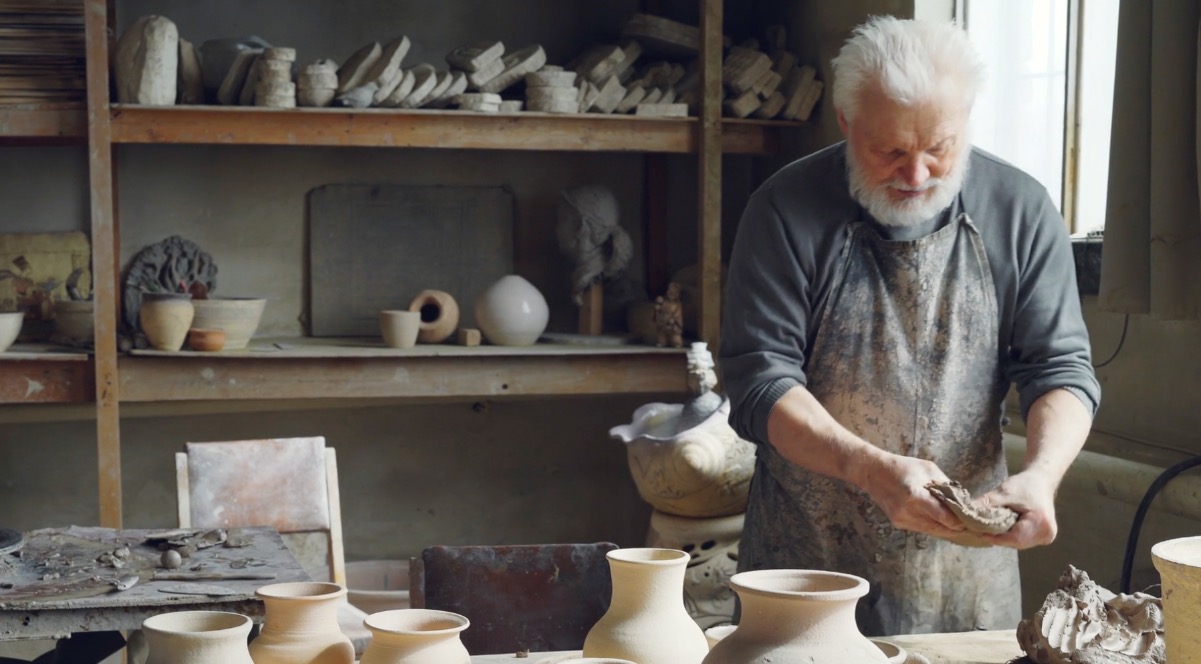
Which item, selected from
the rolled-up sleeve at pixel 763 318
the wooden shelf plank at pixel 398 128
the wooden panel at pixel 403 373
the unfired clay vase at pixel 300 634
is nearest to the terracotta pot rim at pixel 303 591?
the unfired clay vase at pixel 300 634

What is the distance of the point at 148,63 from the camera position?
430 cm

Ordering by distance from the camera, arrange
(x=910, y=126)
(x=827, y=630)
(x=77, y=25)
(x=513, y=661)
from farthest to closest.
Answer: (x=77, y=25)
(x=910, y=126)
(x=513, y=661)
(x=827, y=630)

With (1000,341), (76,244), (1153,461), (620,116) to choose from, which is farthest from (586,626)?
(76,244)

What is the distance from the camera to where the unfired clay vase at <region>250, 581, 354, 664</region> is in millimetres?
1653

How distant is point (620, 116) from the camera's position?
4.59 meters

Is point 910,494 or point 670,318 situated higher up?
point 670,318

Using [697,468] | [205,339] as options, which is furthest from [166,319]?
[697,468]

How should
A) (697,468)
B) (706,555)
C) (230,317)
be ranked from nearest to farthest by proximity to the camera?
1. (697,468)
2. (706,555)
3. (230,317)

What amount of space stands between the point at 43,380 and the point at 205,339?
0.56 metres

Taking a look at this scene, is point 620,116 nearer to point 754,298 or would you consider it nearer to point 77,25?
point 77,25

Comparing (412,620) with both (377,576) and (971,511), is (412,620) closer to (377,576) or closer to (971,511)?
(971,511)

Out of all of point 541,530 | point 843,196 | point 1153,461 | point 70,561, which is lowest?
point 541,530

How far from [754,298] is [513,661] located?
0.81 metres

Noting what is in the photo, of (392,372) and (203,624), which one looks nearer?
(203,624)
